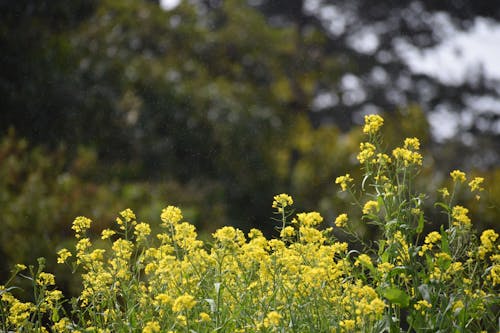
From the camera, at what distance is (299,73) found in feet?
31.4

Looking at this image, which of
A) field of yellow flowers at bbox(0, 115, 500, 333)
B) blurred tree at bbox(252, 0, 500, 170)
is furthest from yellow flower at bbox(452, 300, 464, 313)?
blurred tree at bbox(252, 0, 500, 170)

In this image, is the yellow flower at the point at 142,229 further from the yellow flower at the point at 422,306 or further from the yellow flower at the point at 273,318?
the yellow flower at the point at 422,306

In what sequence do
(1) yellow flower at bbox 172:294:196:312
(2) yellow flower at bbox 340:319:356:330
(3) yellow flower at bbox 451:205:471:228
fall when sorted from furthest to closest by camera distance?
(3) yellow flower at bbox 451:205:471:228, (2) yellow flower at bbox 340:319:356:330, (1) yellow flower at bbox 172:294:196:312

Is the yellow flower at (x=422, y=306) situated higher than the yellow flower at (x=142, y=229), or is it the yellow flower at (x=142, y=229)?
the yellow flower at (x=142, y=229)

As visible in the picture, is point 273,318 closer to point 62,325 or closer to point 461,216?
point 461,216

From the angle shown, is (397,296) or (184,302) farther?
(397,296)

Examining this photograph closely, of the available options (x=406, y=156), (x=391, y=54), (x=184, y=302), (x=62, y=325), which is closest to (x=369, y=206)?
(x=406, y=156)

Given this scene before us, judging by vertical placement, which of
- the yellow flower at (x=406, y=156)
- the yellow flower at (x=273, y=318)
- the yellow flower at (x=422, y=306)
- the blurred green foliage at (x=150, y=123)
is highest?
the blurred green foliage at (x=150, y=123)

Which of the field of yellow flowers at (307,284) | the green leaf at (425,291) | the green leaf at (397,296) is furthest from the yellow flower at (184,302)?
the green leaf at (425,291)

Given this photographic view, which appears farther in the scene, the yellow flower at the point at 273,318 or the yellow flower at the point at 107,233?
the yellow flower at the point at 107,233

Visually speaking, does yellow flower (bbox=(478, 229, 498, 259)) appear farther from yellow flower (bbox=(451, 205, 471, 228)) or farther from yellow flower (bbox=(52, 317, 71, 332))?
yellow flower (bbox=(52, 317, 71, 332))

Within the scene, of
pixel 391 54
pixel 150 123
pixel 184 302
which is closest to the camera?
pixel 184 302

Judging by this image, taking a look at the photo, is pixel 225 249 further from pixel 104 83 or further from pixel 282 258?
pixel 104 83

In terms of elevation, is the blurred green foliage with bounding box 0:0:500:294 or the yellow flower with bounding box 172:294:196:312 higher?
the blurred green foliage with bounding box 0:0:500:294
